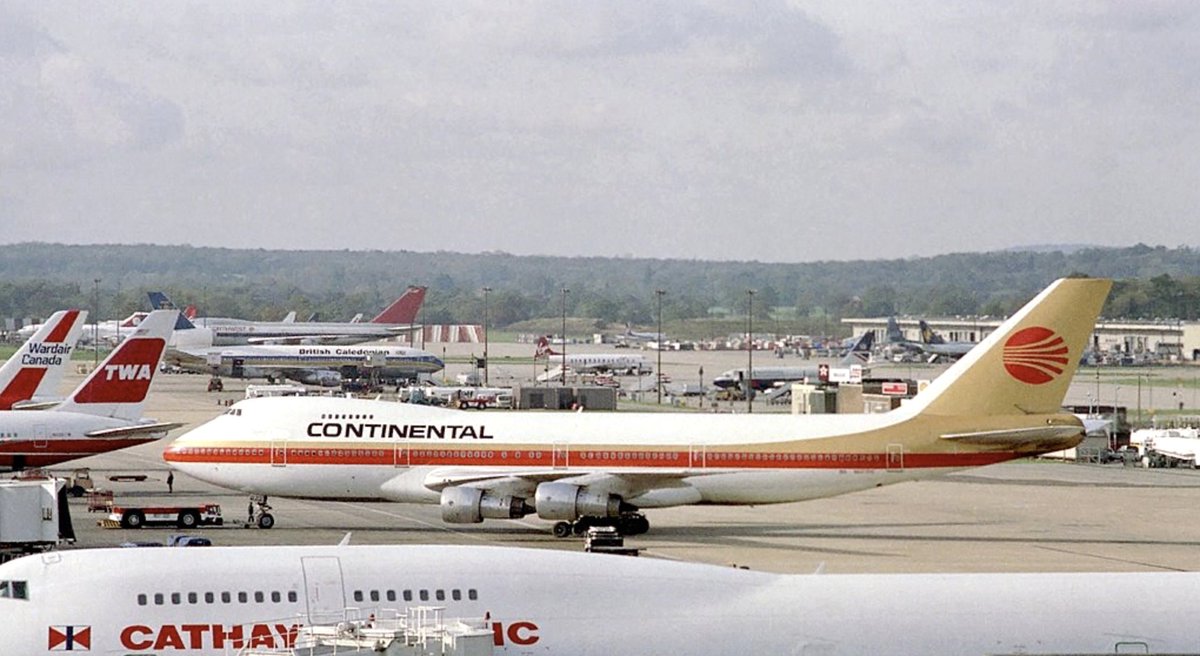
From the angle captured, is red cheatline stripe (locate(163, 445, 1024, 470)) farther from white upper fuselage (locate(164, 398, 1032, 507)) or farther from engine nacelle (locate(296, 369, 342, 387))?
engine nacelle (locate(296, 369, 342, 387))

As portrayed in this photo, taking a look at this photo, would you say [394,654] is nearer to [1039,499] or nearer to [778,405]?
[1039,499]

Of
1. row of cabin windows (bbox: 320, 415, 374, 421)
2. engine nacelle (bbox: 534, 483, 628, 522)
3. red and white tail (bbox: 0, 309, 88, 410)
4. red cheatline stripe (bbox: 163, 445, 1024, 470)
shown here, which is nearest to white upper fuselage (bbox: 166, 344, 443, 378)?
red and white tail (bbox: 0, 309, 88, 410)

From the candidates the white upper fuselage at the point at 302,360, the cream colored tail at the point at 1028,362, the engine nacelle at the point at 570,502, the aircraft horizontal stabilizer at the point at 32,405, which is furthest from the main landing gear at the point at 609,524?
the white upper fuselage at the point at 302,360

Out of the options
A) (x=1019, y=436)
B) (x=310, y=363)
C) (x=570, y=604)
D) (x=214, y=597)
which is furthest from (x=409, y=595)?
(x=310, y=363)

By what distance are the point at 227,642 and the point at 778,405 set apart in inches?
5556

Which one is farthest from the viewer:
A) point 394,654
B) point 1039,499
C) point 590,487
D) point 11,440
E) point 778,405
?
point 778,405

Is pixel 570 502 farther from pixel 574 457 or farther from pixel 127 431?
pixel 127 431

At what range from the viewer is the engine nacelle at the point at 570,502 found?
58.9 metres

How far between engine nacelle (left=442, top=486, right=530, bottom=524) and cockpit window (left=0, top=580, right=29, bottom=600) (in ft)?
106

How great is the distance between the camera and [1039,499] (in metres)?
77.9

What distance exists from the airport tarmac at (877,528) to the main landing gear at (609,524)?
57 cm

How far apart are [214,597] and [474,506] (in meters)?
31.9

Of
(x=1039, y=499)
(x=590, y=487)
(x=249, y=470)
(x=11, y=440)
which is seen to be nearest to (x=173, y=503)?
(x=11, y=440)

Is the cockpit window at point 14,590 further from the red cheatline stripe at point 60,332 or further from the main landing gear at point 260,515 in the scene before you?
the red cheatline stripe at point 60,332
